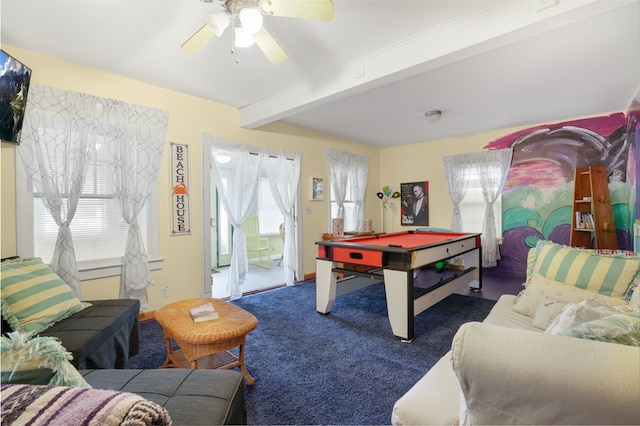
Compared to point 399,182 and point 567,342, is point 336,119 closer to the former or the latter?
point 399,182

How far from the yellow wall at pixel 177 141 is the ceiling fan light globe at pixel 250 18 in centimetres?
208

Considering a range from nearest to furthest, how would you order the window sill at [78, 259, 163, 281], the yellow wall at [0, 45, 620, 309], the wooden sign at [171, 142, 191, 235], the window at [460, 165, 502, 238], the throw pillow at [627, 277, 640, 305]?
1. the throw pillow at [627, 277, 640, 305]
2. the yellow wall at [0, 45, 620, 309]
3. the window sill at [78, 259, 163, 281]
4. the wooden sign at [171, 142, 191, 235]
5. the window at [460, 165, 502, 238]

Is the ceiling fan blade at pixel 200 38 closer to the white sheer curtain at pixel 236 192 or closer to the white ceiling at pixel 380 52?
the white ceiling at pixel 380 52

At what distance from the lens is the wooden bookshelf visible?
3.78 m

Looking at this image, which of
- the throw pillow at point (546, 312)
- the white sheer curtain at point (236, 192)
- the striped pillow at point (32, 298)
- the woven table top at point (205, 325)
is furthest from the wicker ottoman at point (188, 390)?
the white sheer curtain at point (236, 192)

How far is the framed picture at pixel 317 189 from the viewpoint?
4.87 m

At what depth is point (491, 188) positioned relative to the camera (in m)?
4.96

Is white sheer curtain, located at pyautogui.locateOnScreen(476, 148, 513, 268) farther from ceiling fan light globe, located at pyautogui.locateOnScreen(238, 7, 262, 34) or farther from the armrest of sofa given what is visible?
the armrest of sofa

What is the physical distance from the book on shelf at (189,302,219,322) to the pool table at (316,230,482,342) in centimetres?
133

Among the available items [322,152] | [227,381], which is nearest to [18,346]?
[227,381]

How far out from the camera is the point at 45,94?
99.3 inches

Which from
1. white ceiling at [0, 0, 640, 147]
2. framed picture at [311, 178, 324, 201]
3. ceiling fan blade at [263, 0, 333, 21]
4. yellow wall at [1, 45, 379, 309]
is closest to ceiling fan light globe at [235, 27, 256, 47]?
ceiling fan blade at [263, 0, 333, 21]

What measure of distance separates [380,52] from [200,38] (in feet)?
4.65

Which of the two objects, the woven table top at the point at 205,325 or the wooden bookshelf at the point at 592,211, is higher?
the wooden bookshelf at the point at 592,211
